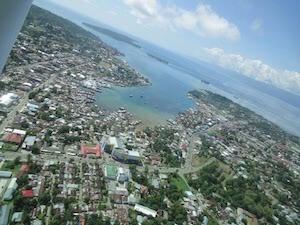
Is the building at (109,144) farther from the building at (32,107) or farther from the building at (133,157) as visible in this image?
the building at (32,107)

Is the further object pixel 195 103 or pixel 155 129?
pixel 195 103

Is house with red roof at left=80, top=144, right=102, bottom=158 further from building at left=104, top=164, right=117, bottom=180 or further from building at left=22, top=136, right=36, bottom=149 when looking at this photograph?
building at left=22, top=136, right=36, bottom=149

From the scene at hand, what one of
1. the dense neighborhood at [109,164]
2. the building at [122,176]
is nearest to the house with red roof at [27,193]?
the dense neighborhood at [109,164]

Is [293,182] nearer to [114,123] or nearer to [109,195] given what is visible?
[114,123]

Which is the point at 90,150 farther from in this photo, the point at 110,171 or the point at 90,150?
the point at 110,171

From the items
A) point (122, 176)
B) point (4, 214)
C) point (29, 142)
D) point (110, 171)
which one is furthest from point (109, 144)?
point (4, 214)

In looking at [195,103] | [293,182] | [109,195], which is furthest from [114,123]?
[195,103]
